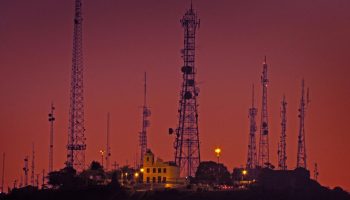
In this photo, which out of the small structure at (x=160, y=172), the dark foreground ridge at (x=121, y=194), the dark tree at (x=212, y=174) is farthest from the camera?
the dark tree at (x=212, y=174)

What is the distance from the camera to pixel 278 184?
193875 millimetres

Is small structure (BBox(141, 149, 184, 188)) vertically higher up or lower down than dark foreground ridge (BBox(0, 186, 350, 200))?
higher up

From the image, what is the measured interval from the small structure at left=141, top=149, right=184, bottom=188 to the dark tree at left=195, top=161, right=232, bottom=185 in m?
10.5

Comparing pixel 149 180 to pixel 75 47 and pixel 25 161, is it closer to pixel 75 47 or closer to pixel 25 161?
pixel 75 47

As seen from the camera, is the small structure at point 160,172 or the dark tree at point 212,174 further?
the dark tree at point 212,174

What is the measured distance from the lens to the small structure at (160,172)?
159 m

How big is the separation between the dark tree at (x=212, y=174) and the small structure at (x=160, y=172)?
10.5 meters

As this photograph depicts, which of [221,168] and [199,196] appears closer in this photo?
[199,196]

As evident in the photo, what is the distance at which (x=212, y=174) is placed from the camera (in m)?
182

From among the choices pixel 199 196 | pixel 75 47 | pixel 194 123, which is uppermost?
pixel 75 47

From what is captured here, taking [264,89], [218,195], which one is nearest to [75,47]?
[218,195]

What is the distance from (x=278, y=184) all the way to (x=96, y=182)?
1688 inches

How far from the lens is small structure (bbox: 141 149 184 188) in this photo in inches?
6255

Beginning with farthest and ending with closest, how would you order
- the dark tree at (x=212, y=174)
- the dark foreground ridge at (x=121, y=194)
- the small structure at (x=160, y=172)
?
the dark tree at (x=212, y=174)
the small structure at (x=160, y=172)
the dark foreground ridge at (x=121, y=194)
